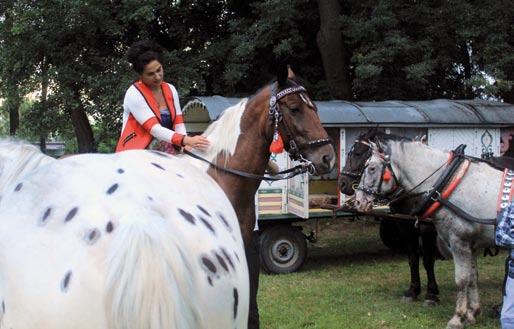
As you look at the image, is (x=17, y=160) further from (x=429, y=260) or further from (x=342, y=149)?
(x=342, y=149)

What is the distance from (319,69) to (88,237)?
12134mm

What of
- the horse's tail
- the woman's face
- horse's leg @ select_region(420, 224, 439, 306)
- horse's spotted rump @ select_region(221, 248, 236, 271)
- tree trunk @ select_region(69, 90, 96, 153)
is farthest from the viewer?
tree trunk @ select_region(69, 90, 96, 153)

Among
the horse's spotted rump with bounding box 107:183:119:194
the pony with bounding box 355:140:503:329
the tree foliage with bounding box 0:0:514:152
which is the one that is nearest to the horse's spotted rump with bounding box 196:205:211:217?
the horse's spotted rump with bounding box 107:183:119:194

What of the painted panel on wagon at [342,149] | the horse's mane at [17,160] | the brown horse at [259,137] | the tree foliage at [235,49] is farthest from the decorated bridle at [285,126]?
the tree foliage at [235,49]

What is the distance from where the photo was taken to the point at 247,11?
534 inches

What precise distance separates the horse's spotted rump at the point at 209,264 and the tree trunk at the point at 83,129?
12.0m

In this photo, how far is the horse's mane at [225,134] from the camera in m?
3.25

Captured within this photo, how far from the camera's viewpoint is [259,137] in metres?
3.36

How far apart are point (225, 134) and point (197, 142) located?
236mm

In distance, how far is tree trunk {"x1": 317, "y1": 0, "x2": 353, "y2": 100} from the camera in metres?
12.0

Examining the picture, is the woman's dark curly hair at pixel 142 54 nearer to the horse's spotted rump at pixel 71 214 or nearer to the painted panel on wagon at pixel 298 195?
the horse's spotted rump at pixel 71 214

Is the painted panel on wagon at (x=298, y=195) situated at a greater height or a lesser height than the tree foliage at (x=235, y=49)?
lesser

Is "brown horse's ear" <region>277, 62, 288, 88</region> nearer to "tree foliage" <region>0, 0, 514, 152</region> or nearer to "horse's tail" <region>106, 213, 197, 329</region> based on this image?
"horse's tail" <region>106, 213, 197, 329</region>

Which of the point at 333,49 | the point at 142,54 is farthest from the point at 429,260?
the point at 333,49
